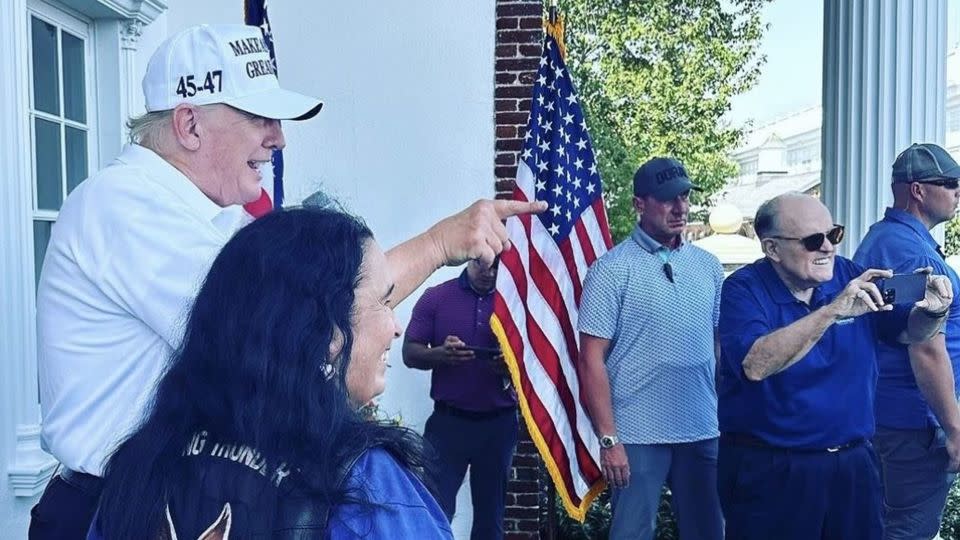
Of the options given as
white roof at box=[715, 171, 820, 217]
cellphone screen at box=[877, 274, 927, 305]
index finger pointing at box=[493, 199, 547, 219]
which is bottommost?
cellphone screen at box=[877, 274, 927, 305]

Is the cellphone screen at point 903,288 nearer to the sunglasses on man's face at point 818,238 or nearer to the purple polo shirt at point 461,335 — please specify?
the sunglasses on man's face at point 818,238

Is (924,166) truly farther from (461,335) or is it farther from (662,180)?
(461,335)

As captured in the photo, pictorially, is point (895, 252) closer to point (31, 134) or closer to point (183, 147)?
point (183, 147)

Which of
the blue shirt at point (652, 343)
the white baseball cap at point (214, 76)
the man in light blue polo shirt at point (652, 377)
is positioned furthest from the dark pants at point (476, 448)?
the white baseball cap at point (214, 76)

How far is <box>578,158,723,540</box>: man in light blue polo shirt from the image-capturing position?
178 inches

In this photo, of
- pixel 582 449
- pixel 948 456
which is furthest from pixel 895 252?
pixel 582 449

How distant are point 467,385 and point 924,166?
8.02 feet

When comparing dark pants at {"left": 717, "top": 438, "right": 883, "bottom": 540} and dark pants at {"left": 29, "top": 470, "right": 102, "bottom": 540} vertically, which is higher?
dark pants at {"left": 29, "top": 470, "right": 102, "bottom": 540}

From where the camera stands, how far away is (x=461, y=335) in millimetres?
5398

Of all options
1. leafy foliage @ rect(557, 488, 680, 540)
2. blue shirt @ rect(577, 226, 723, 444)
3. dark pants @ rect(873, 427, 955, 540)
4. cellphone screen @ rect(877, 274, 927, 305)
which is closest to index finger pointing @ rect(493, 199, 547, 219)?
cellphone screen @ rect(877, 274, 927, 305)

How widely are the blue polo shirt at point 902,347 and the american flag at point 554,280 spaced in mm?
1278

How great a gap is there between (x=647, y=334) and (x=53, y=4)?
3027 millimetres

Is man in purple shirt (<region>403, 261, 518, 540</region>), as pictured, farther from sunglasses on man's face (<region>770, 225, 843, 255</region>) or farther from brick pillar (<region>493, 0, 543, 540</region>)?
sunglasses on man's face (<region>770, 225, 843, 255</region>)

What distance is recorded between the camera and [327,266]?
4.18 feet
